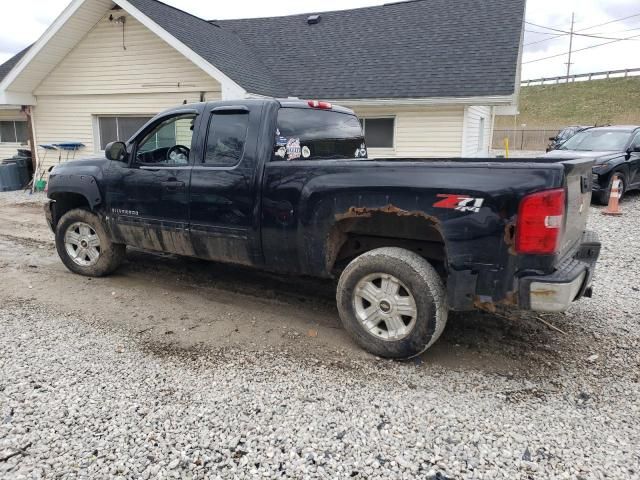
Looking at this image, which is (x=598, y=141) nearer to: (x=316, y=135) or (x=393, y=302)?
(x=316, y=135)

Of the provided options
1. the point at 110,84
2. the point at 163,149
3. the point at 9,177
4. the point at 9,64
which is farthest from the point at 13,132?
the point at 163,149

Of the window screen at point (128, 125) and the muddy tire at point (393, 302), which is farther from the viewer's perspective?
the window screen at point (128, 125)

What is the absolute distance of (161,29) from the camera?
1116 cm

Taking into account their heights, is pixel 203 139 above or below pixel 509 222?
above

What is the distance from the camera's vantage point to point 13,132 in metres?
16.6

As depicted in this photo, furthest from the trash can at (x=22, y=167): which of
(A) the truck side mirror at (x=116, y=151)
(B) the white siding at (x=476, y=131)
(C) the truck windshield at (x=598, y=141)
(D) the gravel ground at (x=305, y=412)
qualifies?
(C) the truck windshield at (x=598, y=141)

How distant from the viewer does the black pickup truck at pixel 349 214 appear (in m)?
3.21

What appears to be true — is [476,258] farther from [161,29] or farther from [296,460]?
[161,29]

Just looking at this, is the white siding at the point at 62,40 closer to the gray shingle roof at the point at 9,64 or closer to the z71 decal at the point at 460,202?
the gray shingle roof at the point at 9,64

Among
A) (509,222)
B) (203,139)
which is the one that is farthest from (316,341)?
(203,139)

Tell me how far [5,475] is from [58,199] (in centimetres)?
405

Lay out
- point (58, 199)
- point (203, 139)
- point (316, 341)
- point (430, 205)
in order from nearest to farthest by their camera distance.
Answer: point (430, 205)
point (316, 341)
point (203, 139)
point (58, 199)

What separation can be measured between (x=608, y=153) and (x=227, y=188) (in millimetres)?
10442

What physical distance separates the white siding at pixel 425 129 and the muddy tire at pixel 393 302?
29.7 feet
